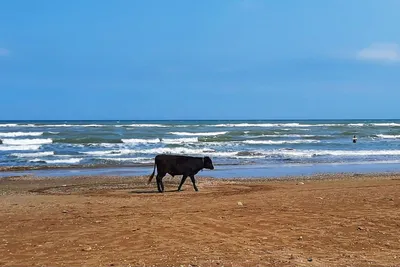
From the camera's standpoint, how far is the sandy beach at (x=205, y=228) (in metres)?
6.54

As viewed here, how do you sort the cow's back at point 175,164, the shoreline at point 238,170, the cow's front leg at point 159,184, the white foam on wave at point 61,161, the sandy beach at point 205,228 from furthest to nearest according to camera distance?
the white foam on wave at point 61,161, the shoreline at point 238,170, the cow's back at point 175,164, the cow's front leg at point 159,184, the sandy beach at point 205,228

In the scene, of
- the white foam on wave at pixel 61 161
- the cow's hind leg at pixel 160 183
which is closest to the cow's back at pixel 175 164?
the cow's hind leg at pixel 160 183

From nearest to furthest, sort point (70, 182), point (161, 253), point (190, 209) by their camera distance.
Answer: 1. point (161, 253)
2. point (190, 209)
3. point (70, 182)

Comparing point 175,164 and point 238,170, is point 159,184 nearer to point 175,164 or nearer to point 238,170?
point 175,164

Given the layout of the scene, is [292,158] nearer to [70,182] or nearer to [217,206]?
[70,182]

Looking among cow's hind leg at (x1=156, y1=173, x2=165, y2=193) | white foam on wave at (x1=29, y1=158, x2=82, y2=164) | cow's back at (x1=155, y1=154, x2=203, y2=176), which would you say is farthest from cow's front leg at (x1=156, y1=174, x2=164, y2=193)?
white foam on wave at (x1=29, y1=158, x2=82, y2=164)

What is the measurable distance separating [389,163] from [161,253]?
67.1 ft

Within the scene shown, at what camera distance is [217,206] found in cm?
1042

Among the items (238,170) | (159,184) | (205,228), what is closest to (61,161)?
(238,170)

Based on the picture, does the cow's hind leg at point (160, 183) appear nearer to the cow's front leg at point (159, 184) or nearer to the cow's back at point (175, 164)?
the cow's front leg at point (159, 184)

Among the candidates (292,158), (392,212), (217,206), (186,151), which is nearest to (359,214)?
(392,212)

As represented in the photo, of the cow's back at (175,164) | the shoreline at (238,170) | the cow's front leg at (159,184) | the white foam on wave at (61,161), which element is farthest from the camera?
the white foam on wave at (61,161)

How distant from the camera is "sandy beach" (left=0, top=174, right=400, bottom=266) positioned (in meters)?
6.54

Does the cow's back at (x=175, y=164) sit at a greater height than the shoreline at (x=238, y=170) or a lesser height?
greater
